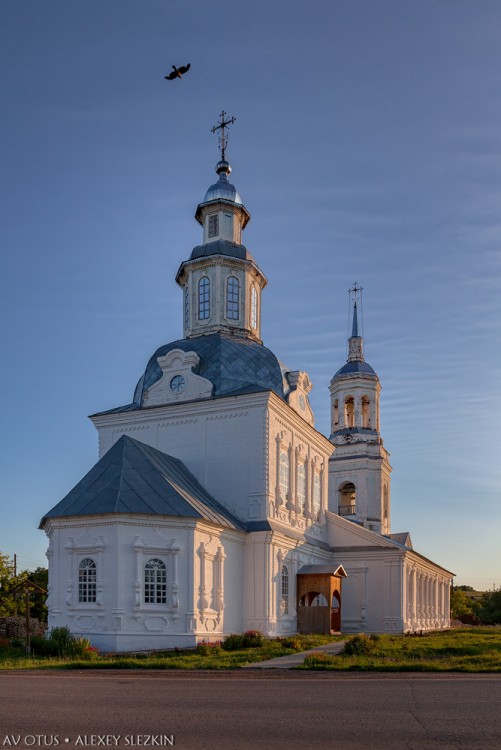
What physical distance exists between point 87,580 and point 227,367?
388 inches

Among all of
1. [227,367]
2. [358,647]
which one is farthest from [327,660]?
[227,367]

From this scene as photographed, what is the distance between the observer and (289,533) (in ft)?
96.6

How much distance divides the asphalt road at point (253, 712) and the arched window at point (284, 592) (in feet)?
46.1

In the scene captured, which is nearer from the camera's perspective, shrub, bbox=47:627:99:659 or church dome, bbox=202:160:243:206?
shrub, bbox=47:627:99:659

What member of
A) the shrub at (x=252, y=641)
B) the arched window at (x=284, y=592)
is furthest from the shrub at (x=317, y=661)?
the arched window at (x=284, y=592)

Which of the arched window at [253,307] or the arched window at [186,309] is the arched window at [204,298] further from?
the arched window at [253,307]

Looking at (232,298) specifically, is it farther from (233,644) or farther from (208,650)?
(208,650)

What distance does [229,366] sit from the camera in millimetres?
29625

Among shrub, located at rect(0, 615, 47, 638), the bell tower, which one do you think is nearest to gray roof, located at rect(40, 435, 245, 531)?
shrub, located at rect(0, 615, 47, 638)

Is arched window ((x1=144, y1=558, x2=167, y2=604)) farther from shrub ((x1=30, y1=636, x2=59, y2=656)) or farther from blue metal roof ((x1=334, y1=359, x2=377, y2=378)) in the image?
blue metal roof ((x1=334, y1=359, x2=377, y2=378))

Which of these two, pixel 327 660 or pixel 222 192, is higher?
pixel 222 192

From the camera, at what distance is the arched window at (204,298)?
1297 inches

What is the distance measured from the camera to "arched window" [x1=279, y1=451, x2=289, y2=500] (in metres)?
29.6

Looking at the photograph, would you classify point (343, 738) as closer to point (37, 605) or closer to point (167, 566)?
point (167, 566)
